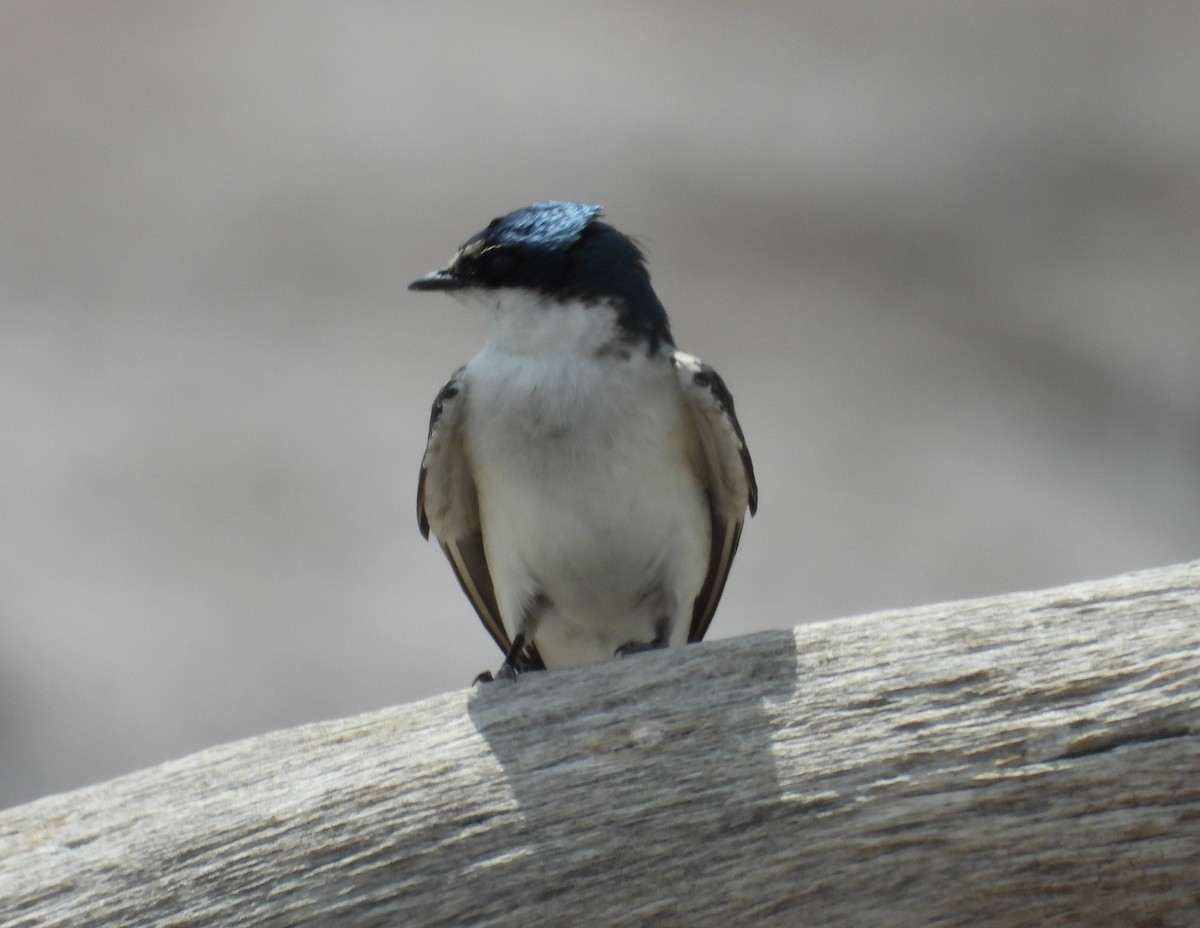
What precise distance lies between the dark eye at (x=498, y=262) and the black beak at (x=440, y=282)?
0.06 m

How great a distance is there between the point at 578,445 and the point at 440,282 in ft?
1.53

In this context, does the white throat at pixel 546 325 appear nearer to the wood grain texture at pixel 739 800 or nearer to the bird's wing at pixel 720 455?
the bird's wing at pixel 720 455

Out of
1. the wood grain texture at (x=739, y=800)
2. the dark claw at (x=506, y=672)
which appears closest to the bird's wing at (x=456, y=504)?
the dark claw at (x=506, y=672)

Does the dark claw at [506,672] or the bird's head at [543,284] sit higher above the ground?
the bird's head at [543,284]

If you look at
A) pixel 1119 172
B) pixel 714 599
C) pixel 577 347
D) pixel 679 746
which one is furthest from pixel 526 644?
pixel 1119 172

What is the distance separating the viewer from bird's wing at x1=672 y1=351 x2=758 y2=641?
2.86 metres

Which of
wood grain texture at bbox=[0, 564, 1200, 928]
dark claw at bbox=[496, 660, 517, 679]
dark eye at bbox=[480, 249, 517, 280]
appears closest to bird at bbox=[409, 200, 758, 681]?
dark eye at bbox=[480, 249, 517, 280]

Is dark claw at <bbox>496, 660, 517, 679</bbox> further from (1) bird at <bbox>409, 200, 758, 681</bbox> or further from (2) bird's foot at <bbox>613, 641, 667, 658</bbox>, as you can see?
(2) bird's foot at <bbox>613, 641, 667, 658</bbox>

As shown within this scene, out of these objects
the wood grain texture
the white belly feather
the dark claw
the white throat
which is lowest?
the wood grain texture

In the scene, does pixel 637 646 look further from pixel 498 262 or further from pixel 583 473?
pixel 498 262

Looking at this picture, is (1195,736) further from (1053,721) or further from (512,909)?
(512,909)

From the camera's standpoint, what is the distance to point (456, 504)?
3.01 metres

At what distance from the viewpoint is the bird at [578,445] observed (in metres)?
2.78

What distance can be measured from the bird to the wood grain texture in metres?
0.47
